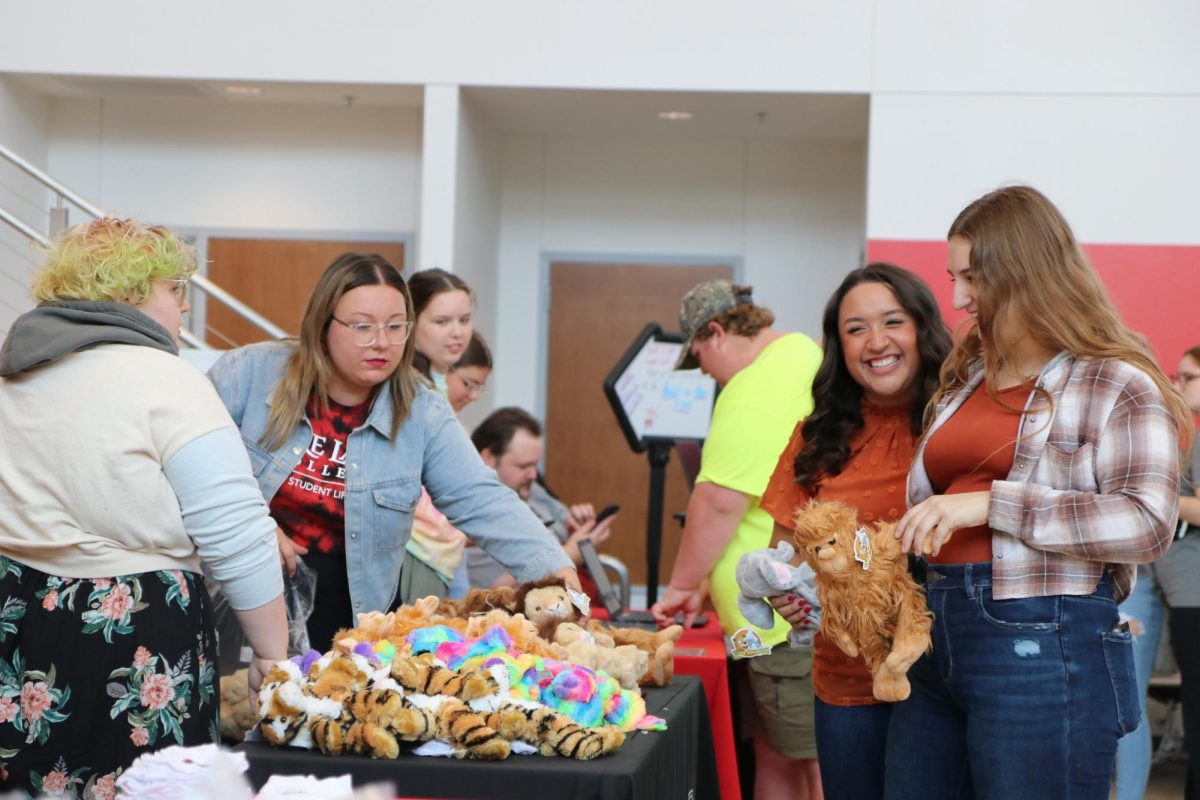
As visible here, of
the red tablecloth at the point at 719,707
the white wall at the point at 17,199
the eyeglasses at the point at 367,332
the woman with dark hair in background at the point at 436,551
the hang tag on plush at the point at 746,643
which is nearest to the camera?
the eyeglasses at the point at 367,332

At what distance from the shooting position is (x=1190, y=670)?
4180mm

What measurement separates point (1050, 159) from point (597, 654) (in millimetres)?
4971

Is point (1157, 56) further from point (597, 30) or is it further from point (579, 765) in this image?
point (579, 765)

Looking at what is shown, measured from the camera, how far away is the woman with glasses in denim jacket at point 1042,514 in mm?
1867

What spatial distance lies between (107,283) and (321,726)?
0.83 m

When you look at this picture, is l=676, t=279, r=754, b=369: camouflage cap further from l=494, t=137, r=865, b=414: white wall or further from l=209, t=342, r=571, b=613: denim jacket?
l=494, t=137, r=865, b=414: white wall

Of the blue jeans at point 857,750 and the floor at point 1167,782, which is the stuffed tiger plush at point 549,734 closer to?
the blue jeans at point 857,750

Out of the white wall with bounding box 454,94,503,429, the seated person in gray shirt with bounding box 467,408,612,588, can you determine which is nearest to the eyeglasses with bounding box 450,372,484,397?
the seated person in gray shirt with bounding box 467,408,612,588

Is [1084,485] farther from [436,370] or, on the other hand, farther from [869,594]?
[436,370]

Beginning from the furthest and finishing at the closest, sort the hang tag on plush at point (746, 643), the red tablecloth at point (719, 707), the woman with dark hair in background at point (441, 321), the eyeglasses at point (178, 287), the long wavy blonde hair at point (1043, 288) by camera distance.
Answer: the woman with dark hair in background at point (441, 321) → the red tablecloth at point (719, 707) → the hang tag on plush at point (746, 643) → the eyeglasses at point (178, 287) → the long wavy blonde hair at point (1043, 288)

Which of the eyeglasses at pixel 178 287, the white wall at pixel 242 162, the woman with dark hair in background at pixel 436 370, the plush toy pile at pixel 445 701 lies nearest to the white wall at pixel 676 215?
the white wall at pixel 242 162

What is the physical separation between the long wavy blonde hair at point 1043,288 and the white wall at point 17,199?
6003 millimetres

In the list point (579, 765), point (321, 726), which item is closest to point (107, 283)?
point (321, 726)

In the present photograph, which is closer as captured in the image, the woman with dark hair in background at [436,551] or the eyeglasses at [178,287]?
the eyeglasses at [178,287]
